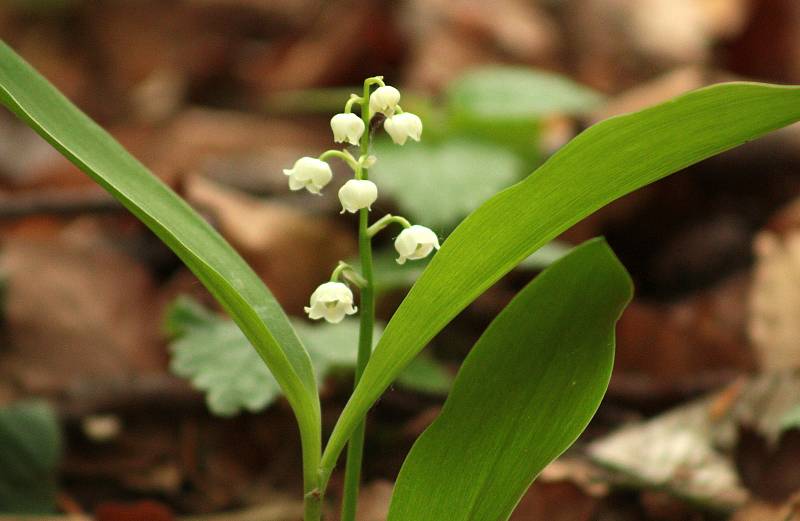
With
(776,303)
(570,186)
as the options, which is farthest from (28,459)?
(776,303)

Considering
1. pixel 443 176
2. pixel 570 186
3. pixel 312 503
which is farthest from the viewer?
pixel 443 176

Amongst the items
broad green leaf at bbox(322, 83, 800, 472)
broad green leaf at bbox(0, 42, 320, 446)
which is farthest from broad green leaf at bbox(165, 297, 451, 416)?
broad green leaf at bbox(322, 83, 800, 472)

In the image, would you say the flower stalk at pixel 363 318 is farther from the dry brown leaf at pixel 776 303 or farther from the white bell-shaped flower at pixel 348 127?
the dry brown leaf at pixel 776 303

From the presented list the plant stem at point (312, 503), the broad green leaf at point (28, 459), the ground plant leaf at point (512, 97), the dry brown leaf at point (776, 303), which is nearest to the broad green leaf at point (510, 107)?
the ground plant leaf at point (512, 97)

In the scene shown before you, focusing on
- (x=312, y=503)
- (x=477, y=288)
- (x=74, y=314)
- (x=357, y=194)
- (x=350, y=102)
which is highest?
(x=74, y=314)

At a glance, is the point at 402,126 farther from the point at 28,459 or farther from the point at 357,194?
the point at 28,459

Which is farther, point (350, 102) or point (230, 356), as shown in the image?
point (230, 356)

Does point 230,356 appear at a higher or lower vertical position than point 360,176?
higher

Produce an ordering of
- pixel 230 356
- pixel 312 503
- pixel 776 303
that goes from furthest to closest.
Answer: pixel 776 303, pixel 230 356, pixel 312 503
